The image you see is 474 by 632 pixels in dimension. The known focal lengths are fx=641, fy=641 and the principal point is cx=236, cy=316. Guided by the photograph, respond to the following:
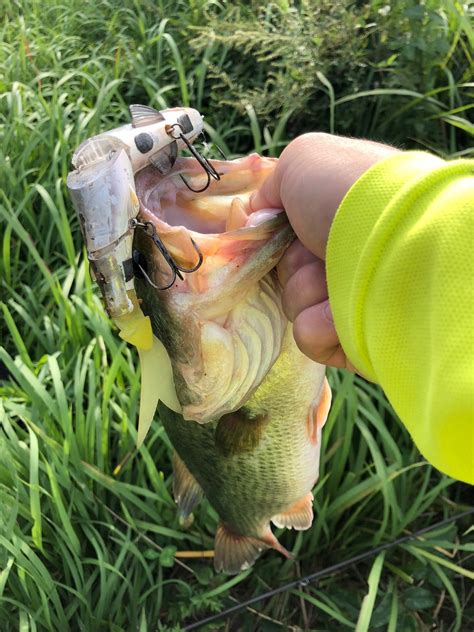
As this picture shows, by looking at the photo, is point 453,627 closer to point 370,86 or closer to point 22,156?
point 370,86

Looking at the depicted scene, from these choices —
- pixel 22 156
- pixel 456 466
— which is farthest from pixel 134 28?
pixel 456 466

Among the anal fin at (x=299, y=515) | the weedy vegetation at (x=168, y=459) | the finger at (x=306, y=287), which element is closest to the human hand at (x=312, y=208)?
the finger at (x=306, y=287)

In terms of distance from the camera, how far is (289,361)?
107cm

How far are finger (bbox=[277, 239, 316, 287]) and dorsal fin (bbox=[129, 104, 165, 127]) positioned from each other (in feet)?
0.85

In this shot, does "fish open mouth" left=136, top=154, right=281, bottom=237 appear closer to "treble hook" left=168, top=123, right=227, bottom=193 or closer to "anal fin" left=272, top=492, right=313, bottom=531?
"treble hook" left=168, top=123, right=227, bottom=193

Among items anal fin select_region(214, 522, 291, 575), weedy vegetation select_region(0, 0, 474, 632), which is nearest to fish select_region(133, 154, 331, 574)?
anal fin select_region(214, 522, 291, 575)

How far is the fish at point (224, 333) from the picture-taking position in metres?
0.89

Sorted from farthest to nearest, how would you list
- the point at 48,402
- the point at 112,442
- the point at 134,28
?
the point at 134,28
the point at 112,442
the point at 48,402

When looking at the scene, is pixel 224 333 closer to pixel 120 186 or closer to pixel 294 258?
pixel 294 258

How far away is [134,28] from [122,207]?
3.15m

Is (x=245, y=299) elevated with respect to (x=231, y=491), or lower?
elevated

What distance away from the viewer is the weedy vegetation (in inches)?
67.5

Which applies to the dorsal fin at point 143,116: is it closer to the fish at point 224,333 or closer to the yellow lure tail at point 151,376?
the fish at point 224,333

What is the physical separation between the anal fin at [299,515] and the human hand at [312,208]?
0.56 meters
